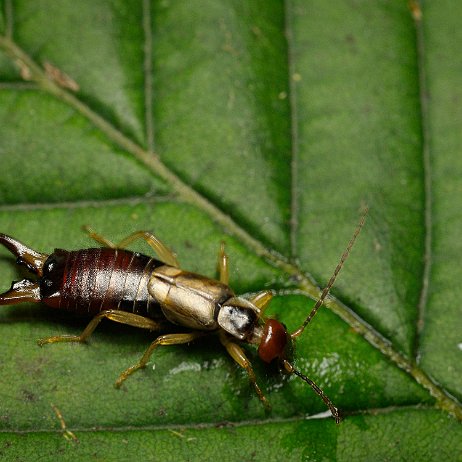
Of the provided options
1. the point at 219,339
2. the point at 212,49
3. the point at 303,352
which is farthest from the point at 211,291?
the point at 212,49

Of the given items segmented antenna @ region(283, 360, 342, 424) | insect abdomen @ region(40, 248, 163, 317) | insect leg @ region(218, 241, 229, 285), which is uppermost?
insect leg @ region(218, 241, 229, 285)

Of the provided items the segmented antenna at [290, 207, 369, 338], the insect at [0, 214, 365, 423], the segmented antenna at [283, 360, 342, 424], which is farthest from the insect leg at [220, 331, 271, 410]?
the segmented antenna at [290, 207, 369, 338]

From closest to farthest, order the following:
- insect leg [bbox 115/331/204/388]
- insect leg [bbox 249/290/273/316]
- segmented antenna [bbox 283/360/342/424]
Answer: segmented antenna [bbox 283/360/342/424] < insect leg [bbox 115/331/204/388] < insect leg [bbox 249/290/273/316]

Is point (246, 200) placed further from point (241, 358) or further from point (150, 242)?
point (241, 358)

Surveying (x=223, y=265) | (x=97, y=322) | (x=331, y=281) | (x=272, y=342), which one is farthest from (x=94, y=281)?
(x=331, y=281)

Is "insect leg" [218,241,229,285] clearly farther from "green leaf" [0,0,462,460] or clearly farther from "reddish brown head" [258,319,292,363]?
"reddish brown head" [258,319,292,363]
